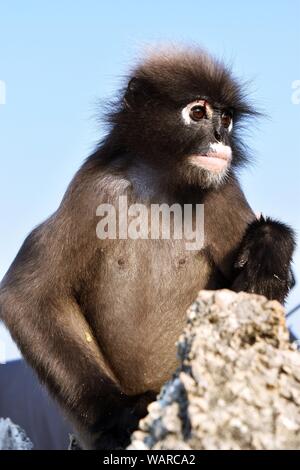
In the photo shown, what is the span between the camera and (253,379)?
132 inches

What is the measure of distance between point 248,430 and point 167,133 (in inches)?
145

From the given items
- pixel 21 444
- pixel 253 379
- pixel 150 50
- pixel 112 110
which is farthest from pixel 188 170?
pixel 253 379

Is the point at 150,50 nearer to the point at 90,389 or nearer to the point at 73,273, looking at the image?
the point at 73,273

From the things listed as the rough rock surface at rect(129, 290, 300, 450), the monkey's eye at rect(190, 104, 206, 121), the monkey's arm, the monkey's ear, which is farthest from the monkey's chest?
the rough rock surface at rect(129, 290, 300, 450)

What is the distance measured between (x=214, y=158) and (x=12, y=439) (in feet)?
8.14

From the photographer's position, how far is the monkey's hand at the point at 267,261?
600cm

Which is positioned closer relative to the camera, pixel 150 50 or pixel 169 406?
pixel 169 406

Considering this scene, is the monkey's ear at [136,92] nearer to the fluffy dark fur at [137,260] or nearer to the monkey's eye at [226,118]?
the fluffy dark fur at [137,260]

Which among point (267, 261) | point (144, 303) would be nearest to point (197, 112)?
point (267, 261)

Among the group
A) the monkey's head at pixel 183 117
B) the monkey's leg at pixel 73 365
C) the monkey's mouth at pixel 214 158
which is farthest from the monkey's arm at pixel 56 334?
the monkey's mouth at pixel 214 158

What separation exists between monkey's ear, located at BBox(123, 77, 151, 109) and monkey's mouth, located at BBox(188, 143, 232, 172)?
2.31 feet

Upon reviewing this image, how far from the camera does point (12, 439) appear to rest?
261 inches

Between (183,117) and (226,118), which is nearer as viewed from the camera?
(183,117)

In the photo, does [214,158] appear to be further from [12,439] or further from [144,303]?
[12,439]
